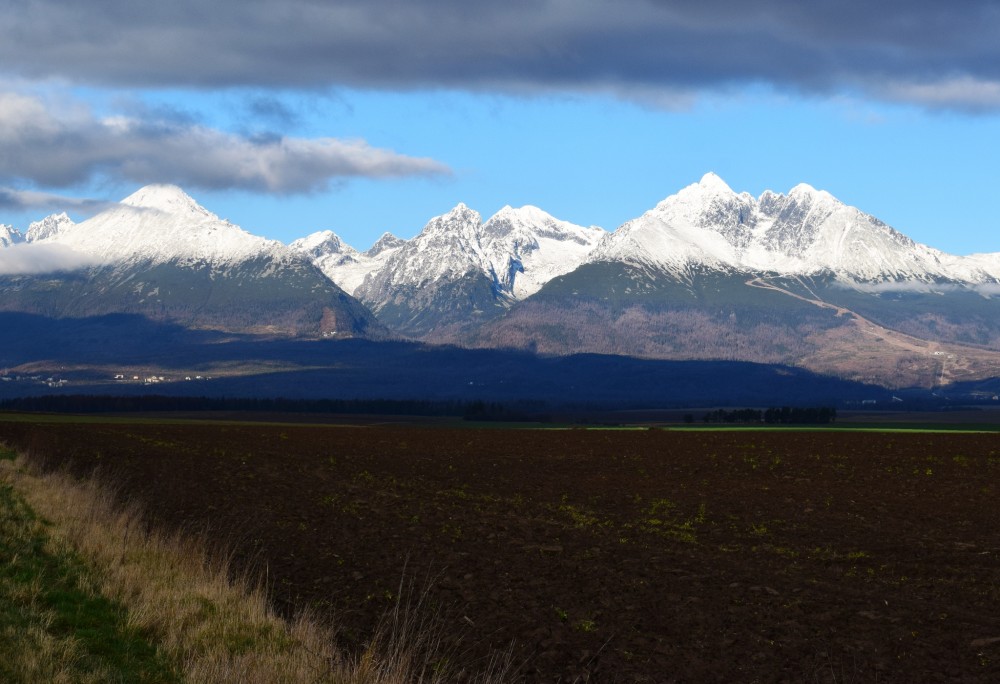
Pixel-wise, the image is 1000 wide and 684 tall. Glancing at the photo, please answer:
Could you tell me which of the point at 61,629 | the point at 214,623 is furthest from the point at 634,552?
the point at 61,629

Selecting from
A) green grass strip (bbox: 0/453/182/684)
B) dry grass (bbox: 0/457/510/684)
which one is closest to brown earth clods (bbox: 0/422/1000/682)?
dry grass (bbox: 0/457/510/684)

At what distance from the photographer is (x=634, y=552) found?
36594mm

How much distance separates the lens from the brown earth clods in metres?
25.1

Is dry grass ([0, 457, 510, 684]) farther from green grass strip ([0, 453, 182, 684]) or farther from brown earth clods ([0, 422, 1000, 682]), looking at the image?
brown earth clods ([0, 422, 1000, 682])

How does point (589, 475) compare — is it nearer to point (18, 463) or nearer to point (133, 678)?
point (18, 463)

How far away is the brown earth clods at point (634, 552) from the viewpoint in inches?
988

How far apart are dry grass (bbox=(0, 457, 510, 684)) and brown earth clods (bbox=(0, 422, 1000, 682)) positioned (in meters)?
1.03

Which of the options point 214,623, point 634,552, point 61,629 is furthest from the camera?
point 634,552

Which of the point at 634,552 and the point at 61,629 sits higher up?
the point at 61,629

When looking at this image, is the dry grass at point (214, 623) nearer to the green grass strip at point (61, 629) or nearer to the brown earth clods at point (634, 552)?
the green grass strip at point (61, 629)

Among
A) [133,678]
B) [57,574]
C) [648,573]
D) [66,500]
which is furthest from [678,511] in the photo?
[133,678]

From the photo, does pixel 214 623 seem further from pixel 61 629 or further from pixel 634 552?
pixel 634 552

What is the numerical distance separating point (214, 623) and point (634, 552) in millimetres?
15512

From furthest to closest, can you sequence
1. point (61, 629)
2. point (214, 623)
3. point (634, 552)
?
point (634, 552) → point (214, 623) → point (61, 629)
